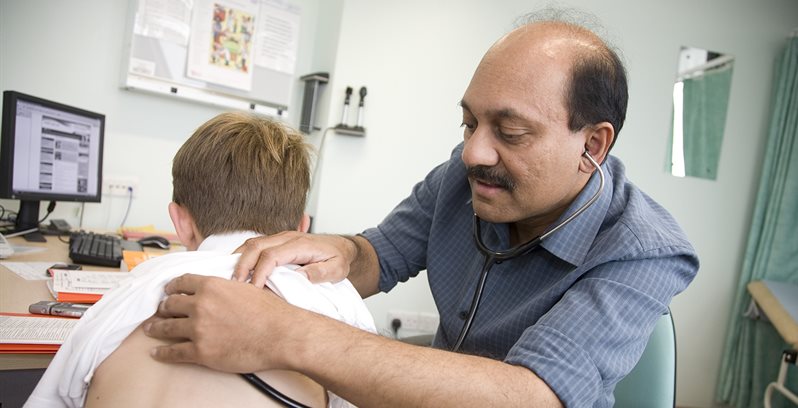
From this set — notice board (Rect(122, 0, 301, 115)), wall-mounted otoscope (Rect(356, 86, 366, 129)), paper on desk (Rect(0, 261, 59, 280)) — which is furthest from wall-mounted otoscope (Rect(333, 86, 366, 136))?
paper on desk (Rect(0, 261, 59, 280))

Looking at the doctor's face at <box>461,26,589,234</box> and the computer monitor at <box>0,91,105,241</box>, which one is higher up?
the doctor's face at <box>461,26,589,234</box>

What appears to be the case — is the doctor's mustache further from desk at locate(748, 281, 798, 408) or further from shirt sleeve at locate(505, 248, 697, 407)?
desk at locate(748, 281, 798, 408)

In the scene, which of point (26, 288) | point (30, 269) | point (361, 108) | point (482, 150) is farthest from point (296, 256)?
point (361, 108)

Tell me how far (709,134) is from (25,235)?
3405mm

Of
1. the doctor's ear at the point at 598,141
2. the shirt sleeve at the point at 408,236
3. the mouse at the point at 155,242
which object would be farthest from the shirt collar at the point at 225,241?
the mouse at the point at 155,242

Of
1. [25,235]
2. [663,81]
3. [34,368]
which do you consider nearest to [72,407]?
[34,368]

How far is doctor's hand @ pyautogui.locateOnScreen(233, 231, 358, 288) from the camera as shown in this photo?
81 cm

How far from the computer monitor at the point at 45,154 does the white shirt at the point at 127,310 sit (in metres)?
1.24

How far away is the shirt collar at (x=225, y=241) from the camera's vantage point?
0.91m

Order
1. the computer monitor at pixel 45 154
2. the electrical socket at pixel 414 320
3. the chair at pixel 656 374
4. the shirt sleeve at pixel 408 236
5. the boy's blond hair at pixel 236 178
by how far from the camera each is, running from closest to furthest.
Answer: the boy's blond hair at pixel 236 178 < the chair at pixel 656 374 < the shirt sleeve at pixel 408 236 < the computer monitor at pixel 45 154 < the electrical socket at pixel 414 320

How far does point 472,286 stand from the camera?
1.22 meters

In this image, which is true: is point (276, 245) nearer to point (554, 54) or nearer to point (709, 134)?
point (554, 54)

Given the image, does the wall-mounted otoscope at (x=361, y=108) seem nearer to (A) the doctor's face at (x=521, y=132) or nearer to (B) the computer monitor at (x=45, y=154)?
(B) the computer monitor at (x=45, y=154)

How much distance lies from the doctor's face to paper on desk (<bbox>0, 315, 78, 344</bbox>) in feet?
2.66
